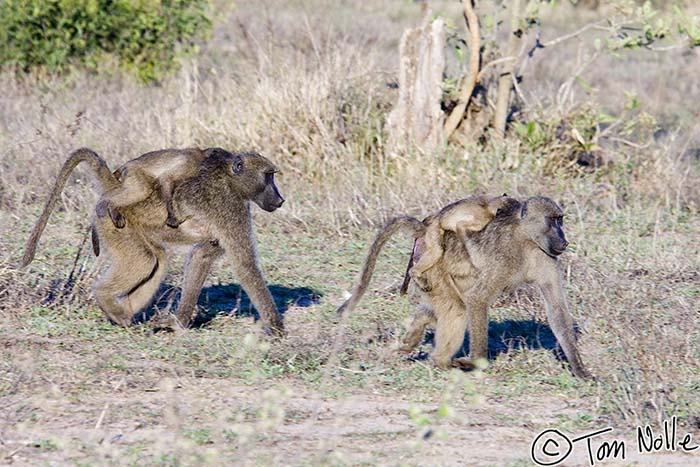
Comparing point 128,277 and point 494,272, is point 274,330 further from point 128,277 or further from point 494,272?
point 494,272

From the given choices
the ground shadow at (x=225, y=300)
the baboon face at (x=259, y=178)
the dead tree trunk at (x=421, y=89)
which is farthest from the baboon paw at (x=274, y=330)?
the dead tree trunk at (x=421, y=89)

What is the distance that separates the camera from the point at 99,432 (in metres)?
4.42

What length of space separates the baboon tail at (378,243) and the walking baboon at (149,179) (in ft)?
3.36

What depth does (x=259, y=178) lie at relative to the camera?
19.9 ft

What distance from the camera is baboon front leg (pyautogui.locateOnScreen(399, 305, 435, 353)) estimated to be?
5523 mm

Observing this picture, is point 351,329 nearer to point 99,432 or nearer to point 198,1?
point 99,432

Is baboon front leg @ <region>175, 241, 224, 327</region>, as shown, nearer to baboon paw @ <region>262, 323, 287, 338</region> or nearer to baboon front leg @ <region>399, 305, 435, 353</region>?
baboon paw @ <region>262, 323, 287, 338</region>

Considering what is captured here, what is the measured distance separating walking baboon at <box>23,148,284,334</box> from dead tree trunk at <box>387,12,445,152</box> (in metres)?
3.21

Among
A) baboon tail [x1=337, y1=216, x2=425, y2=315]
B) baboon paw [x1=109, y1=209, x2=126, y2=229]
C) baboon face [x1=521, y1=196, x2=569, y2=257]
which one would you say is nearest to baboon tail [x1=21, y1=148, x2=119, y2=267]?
baboon paw [x1=109, y1=209, x2=126, y2=229]

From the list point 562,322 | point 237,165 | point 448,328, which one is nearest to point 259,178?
point 237,165

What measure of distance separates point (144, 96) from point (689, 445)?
758cm

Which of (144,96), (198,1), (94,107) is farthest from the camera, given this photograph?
(198,1)

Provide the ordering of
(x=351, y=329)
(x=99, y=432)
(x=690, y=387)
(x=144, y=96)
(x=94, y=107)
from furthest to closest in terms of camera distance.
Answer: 1. (x=144, y=96)
2. (x=94, y=107)
3. (x=351, y=329)
4. (x=690, y=387)
5. (x=99, y=432)

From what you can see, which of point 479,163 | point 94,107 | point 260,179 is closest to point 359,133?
point 479,163
